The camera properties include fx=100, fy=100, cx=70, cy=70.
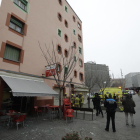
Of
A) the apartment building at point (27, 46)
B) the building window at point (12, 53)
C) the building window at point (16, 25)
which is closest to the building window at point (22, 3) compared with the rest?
the apartment building at point (27, 46)

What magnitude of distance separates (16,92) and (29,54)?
18.8ft

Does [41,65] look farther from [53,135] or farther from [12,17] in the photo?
[53,135]

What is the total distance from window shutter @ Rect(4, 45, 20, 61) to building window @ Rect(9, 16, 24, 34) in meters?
2.29

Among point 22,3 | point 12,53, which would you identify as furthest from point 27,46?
point 22,3

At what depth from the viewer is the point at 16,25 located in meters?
10.6

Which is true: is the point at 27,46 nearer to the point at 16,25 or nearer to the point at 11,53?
the point at 11,53

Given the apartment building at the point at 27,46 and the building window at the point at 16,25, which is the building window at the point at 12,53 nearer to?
the apartment building at the point at 27,46

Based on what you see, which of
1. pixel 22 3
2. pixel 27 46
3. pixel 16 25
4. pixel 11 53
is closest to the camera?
pixel 11 53

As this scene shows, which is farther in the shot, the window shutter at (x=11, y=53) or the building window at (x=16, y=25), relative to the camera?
the building window at (x=16, y=25)

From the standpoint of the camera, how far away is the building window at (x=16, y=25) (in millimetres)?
10109

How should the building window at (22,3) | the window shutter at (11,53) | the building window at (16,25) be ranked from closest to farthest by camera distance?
the window shutter at (11,53) → the building window at (16,25) → the building window at (22,3)

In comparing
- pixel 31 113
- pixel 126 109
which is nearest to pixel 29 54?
pixel 31 113

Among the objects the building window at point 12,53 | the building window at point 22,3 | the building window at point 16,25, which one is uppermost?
the building window at point 22,3

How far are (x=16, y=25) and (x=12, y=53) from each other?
324 centimetres
